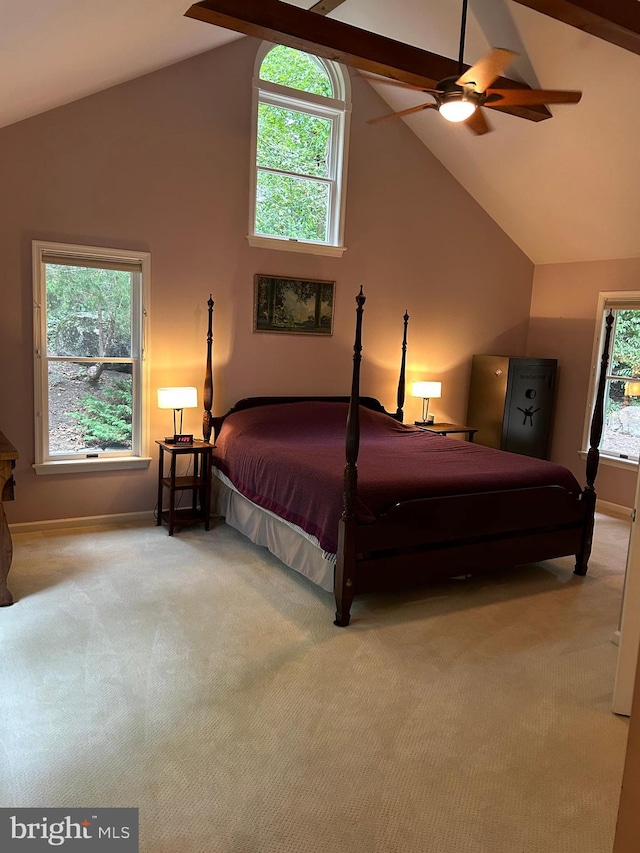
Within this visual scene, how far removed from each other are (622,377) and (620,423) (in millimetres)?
420

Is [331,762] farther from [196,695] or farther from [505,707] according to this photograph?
[505,707]

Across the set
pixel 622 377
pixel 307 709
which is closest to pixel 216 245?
pixel 307 709

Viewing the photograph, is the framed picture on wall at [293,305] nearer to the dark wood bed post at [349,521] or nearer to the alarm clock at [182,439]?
the alarm clock at [182,439]

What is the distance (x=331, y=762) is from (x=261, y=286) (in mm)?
3651

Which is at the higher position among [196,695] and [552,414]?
[552,414]

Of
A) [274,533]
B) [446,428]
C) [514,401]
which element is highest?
[514,401]

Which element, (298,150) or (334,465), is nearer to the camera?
(334,465)

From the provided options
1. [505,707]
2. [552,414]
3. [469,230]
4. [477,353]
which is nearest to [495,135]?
[469,230]

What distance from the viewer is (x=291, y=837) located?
1815mm

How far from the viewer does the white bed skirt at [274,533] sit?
341 cm

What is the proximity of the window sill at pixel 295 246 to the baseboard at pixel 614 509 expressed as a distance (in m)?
3.25

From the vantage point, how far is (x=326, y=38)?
3.63m

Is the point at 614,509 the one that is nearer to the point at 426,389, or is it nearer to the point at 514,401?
the point at 514,401

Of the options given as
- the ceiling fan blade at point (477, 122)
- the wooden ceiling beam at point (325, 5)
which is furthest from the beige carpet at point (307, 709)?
the wooden ceiling beam at point (325, 5)
